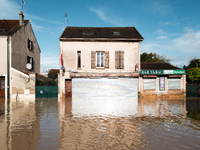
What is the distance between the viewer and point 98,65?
18.8 m

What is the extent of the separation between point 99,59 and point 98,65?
0.67m

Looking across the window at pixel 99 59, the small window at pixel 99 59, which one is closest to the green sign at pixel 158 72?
the window at pixel 99 59

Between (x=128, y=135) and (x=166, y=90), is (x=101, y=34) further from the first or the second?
(x=128, y=135)

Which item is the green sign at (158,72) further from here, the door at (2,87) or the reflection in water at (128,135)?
the door at (2,87)

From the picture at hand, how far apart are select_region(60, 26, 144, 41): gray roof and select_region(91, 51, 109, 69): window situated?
1.50 meters

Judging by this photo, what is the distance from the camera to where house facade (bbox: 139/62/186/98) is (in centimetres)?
1883

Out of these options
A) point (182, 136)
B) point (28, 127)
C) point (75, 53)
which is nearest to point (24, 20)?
point (75, 53)

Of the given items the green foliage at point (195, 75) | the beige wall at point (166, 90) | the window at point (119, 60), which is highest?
the window at point (119, 60)

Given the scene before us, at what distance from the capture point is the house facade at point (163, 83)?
61.8ft

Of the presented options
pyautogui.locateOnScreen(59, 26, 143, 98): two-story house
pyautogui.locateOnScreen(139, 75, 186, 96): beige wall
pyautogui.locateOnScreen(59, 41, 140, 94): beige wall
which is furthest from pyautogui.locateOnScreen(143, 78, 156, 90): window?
pyautogui.locateOnScreen(59, 41, 140, 94): beige wall

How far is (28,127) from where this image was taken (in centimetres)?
638

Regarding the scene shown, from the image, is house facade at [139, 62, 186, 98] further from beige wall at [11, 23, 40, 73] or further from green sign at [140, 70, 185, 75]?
beige wall at [11, 23, 40, 73]

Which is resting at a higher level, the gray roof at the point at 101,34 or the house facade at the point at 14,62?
the gray roof at the point at 101,34

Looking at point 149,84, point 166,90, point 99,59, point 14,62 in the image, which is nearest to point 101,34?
point 99,59
